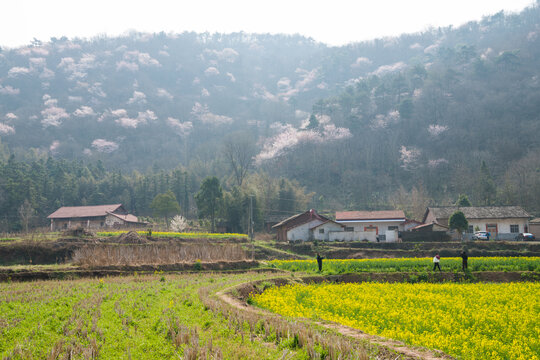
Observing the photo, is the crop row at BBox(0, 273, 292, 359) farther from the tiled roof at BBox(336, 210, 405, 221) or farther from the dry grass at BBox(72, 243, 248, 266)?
the tiled roof at BBox(336, 210, 405, 221)

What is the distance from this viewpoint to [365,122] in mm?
96688

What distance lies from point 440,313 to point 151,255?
20818 mm

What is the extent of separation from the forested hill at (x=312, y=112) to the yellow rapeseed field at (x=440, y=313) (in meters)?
46.3

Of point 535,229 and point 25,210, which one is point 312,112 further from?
point 25,210

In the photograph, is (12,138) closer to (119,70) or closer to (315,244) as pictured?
(119,70)

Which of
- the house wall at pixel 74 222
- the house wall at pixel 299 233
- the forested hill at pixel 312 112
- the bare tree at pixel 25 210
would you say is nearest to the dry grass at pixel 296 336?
the house wall at pixel 299 233

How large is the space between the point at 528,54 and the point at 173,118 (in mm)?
103575

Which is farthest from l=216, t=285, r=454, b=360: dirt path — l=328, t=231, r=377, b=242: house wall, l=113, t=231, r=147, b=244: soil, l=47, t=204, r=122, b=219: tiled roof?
l=47, t=204, r=122, b=219: tiled roof

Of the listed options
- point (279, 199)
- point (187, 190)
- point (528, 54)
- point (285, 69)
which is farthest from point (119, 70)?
point (528, 54)

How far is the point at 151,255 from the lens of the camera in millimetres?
29078

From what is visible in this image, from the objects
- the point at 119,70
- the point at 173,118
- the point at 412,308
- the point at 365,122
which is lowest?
the point at 412,308

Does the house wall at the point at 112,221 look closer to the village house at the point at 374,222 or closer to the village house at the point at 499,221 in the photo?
the village house at the point at 374,222

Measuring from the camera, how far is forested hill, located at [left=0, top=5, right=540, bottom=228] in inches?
3093

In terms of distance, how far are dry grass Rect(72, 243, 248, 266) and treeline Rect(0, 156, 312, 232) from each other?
1614 cm
